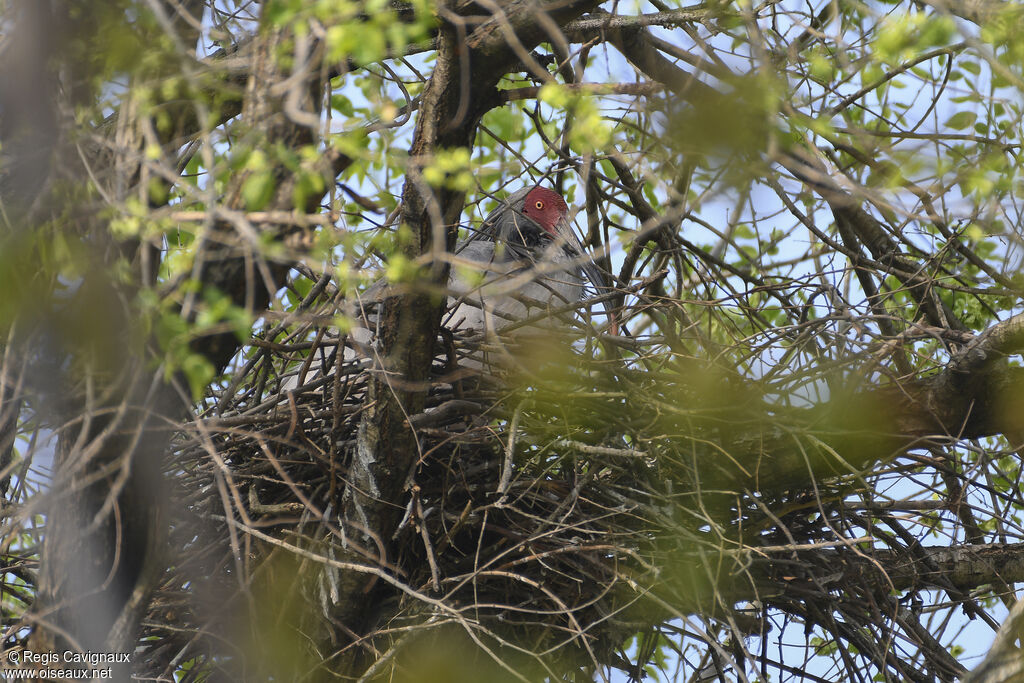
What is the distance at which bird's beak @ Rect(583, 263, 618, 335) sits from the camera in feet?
10.6

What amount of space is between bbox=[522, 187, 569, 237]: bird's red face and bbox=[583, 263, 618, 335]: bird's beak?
0.29 meters

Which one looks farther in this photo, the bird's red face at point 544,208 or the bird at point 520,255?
the bird's red face at point 544,208

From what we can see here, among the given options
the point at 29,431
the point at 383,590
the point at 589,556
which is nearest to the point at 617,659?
the point at 589,556

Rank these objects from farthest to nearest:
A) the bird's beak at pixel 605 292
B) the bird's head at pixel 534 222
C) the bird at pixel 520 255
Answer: the bird's head at pixel 534 222
the bird at pixel 520 255
the bird's beak at pixel 605 292

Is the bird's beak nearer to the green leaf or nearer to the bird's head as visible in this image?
the bird's head

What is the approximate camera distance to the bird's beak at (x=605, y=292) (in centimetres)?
322

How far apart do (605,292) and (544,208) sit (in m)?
1.14

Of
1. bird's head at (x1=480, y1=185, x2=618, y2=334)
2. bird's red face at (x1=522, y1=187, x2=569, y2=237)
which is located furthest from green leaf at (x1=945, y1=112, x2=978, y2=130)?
bird's red face at (x1=522, y1=187, x2=569, y2=237)

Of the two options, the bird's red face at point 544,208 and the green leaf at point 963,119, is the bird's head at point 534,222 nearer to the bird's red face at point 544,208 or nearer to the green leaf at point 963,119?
the bird's red face at point 544,208

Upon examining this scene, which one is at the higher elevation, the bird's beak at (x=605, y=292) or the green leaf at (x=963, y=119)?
the green leaf at (x=963, y=119)

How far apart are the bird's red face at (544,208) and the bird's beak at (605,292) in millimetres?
290

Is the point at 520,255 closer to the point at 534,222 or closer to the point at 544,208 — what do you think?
the point at 534,222

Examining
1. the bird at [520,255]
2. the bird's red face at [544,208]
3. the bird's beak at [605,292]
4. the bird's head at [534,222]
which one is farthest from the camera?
the bird's red face at [544,208]

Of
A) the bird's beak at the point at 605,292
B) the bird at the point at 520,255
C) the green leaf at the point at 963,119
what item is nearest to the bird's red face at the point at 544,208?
the bird at the point at 520,255
